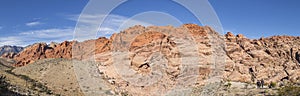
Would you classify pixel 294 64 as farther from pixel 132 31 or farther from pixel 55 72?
pixel 55 72

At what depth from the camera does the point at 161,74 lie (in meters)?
64.7

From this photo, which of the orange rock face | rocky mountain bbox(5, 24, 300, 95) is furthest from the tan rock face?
rocky mountain bbox(5, 24, 300, 95)

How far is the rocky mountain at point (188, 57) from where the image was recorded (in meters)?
63.4

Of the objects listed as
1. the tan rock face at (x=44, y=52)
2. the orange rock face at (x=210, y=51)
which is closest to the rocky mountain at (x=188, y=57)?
the orange rock face at (x=210, y=51)

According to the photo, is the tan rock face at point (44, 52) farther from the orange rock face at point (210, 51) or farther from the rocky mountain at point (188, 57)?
the rocky mountain at point (188, 57)

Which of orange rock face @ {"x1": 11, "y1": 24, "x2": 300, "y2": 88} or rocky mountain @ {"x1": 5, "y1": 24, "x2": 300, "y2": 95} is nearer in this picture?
rocky mountain @ {"x1": 5, "y1": 24, "x2": 300, "y2": 95}

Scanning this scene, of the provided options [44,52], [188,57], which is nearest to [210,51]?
[188,57]

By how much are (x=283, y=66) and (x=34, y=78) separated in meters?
58.1

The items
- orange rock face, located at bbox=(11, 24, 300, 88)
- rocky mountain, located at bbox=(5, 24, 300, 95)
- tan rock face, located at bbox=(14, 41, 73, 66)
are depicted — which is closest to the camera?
rocky mountain, located at bbox=(5, 24, 300, 95)

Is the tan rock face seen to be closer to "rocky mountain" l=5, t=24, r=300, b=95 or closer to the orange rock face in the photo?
the orange rock face

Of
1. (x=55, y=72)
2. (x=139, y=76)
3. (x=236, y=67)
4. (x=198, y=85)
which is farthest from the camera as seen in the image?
(x=236, y=67)

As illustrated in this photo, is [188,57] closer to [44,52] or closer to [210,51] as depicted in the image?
[210,51]

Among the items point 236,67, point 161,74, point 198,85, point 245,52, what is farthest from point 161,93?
point 245,52

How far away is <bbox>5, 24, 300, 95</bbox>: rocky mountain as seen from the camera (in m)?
63.4
